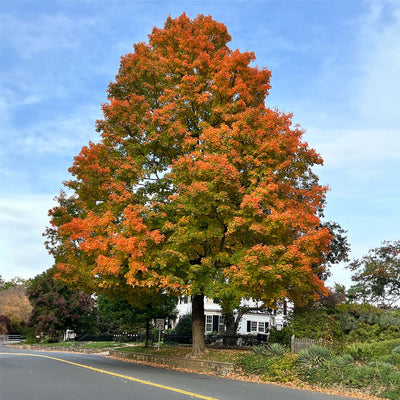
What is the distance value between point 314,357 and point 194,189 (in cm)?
770

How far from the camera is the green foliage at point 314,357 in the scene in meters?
15.7

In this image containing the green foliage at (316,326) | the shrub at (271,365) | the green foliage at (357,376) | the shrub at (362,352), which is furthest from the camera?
the green foliage at (316,326)

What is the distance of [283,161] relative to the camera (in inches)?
759

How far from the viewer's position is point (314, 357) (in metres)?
15.8

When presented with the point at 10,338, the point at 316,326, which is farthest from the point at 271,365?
the point at 10,338

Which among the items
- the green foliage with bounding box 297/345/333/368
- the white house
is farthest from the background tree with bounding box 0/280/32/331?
the green foliage with bounding box 297/345/333/368

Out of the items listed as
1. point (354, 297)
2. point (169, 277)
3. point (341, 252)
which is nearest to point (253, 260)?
point (169, 277)

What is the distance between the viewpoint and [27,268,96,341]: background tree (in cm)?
4215

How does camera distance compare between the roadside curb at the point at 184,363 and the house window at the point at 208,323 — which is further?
the house window at the point at 208,323

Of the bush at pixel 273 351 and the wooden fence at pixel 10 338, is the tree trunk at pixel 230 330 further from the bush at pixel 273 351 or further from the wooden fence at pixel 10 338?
the wooden fence at pixel 10 338

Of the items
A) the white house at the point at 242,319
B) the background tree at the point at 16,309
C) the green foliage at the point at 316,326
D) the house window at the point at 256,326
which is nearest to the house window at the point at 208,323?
the white house at the point at 242,319

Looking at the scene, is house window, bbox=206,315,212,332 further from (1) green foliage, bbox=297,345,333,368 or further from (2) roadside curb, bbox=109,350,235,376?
(1) green foliage, bbox=297,345,333,368

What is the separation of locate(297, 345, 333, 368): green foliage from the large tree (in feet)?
8.26

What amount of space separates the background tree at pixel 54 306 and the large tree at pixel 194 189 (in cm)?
2217
